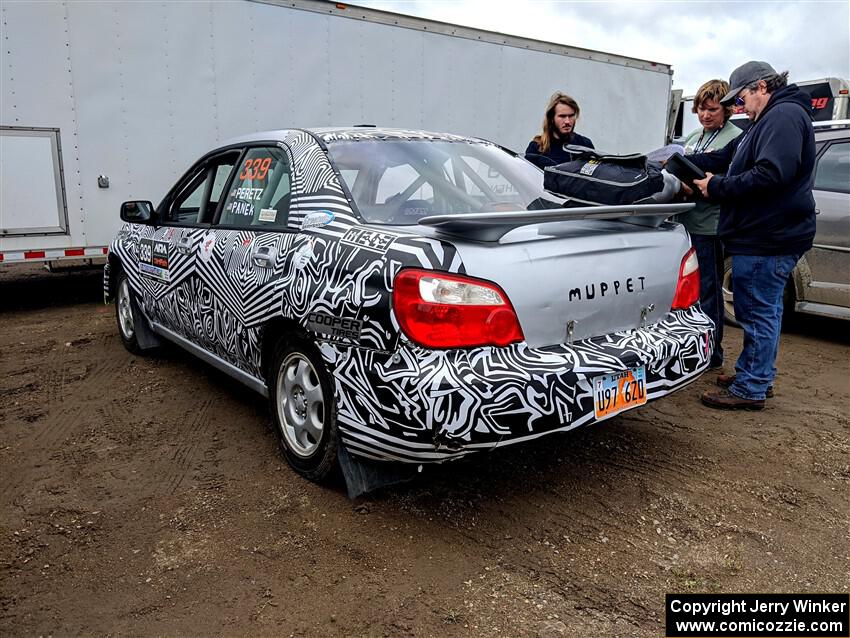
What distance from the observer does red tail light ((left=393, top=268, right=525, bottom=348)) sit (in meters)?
2.36

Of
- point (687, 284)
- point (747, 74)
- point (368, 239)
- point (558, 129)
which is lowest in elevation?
point (687, 284)

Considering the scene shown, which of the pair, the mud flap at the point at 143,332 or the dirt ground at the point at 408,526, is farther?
the mud flap at the point at 143,332

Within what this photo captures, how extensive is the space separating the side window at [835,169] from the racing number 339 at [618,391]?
12.5ft

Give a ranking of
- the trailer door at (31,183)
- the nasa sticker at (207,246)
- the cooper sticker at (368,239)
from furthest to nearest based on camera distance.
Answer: the trailer door at (31,183)
the nasa sticker at (207,246)
the cooper sticker at (368,239)

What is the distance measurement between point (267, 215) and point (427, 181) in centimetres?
79

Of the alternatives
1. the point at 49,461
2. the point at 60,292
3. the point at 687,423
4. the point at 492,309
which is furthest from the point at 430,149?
the point at 60,292

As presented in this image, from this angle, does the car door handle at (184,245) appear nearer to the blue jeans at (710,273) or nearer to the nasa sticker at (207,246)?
the nasa sticker at (207,246)

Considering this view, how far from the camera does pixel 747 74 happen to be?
381 centimetres

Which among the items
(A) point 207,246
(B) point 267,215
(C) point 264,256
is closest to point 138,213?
(A) point 207,246

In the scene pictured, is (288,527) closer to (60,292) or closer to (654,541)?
(654,541)

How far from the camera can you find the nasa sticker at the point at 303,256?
2812 millimetres

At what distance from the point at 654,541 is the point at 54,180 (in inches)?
245

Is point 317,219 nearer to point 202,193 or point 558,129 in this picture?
point 202,193

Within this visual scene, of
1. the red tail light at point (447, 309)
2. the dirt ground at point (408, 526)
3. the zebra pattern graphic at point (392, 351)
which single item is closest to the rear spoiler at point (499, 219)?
the zebra pattern graphic at point (392, 351)
